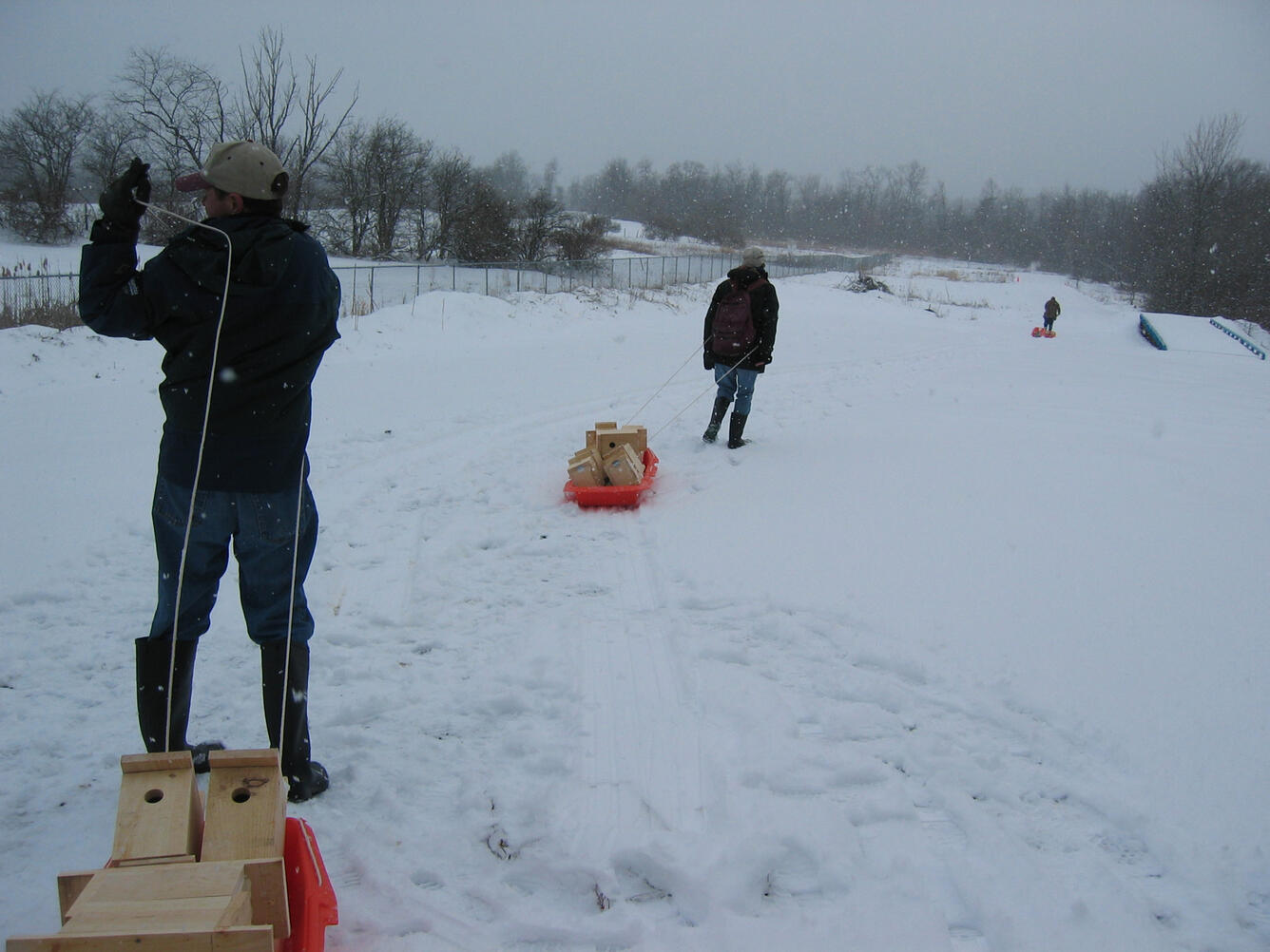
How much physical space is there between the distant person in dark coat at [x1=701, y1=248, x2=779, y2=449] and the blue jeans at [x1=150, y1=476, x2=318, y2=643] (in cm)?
542

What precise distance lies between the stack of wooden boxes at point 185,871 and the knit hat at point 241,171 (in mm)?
1650

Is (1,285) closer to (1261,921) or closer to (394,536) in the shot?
Answer: (394,536)

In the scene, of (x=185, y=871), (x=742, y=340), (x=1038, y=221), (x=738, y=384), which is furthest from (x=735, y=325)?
(x=1038, y=221)

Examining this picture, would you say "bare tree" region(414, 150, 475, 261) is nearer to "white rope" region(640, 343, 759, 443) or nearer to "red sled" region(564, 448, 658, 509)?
"white rope" region(640, 343, 759, 443)

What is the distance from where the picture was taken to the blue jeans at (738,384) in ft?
25.4

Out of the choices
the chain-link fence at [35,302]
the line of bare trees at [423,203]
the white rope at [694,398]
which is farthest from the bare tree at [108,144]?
the white rope at [694,398]

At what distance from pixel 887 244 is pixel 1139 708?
111 meters

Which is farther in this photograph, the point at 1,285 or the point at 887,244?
the point at 887,244

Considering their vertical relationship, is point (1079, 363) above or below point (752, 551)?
above

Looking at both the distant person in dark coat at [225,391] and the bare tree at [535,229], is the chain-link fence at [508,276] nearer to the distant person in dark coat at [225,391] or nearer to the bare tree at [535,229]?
the bare tree at [535,229]

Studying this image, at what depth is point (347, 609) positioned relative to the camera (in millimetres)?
4332

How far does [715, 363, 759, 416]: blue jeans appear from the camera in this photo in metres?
7.75

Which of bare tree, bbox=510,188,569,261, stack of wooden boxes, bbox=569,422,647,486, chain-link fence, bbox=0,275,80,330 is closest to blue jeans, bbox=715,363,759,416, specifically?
stack of wooden boxes, bbox=569,422,647,486

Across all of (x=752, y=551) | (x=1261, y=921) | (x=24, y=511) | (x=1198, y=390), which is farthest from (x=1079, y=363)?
(x=24, y=511)
